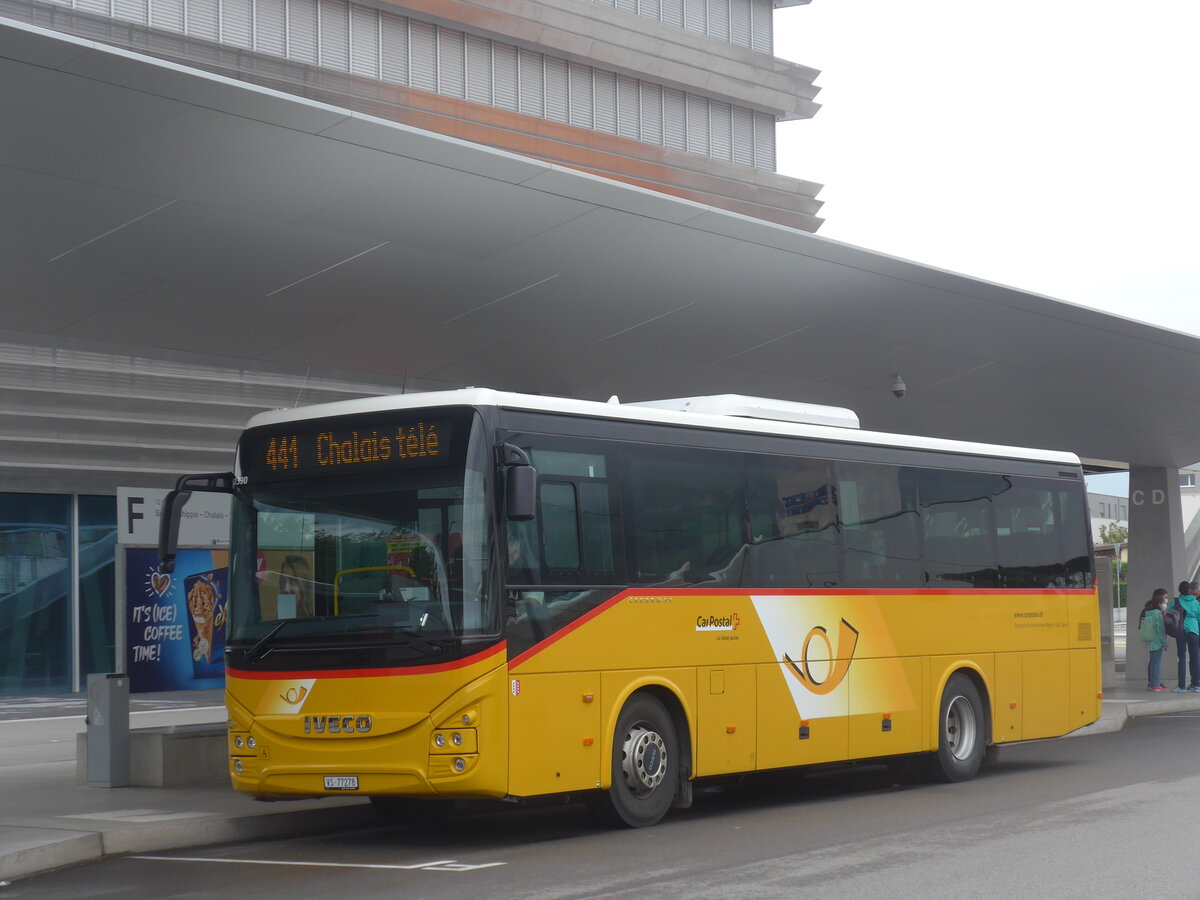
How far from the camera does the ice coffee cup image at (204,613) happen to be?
27.4 meters

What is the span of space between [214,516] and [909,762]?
7.42 metres

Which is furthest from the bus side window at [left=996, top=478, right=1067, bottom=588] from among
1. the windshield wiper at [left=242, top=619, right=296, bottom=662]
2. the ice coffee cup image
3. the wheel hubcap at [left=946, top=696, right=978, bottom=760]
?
the ice coffee cup image

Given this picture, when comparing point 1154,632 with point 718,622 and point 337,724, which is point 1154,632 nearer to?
point 718,622

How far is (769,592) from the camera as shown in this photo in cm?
1217

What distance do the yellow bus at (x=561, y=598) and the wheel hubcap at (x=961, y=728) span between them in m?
0.65

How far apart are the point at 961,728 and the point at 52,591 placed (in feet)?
70.4

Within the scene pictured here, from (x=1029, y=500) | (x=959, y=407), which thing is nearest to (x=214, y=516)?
(x=1029, y=500)

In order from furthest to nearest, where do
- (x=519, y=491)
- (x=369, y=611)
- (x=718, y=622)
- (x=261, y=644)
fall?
(x=718, y=622) → (x=261, y=644) → (x=369, y=611) → (x=519, y=491)

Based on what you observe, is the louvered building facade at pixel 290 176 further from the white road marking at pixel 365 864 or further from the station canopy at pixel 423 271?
the white road marking at pixel 365 864

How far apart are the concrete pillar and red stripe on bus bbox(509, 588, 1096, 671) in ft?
55.5

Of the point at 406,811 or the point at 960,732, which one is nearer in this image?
the point at 406,811

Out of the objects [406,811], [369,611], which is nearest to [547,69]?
[406,811]

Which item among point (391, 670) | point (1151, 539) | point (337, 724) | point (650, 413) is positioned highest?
point (650, 413)

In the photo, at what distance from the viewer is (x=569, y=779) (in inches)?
403
